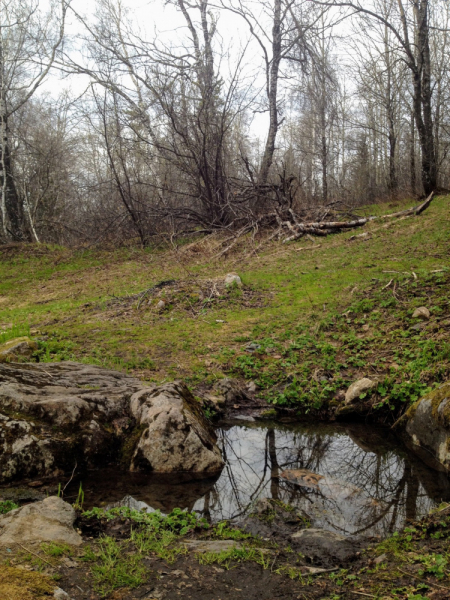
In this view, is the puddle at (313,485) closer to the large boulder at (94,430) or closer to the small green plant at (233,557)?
the large boulder at (94,430)

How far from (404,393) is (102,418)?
129 inches

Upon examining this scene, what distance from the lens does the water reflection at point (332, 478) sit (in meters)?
3.33

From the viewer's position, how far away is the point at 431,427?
4.12m

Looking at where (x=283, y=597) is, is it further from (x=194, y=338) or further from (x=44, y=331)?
(x=44, y=331)

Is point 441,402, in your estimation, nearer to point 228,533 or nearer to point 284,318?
point 228,533

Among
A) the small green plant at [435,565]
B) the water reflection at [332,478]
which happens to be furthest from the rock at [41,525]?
the small green plant at [435,565]

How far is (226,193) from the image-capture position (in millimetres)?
16656

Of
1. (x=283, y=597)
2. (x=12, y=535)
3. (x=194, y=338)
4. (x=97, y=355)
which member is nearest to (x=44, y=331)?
(x=97, y=355)

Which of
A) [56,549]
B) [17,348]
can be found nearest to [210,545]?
[56,549]

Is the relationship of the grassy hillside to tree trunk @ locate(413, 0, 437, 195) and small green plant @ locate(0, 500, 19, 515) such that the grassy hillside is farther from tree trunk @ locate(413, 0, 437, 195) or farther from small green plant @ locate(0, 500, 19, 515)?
tree trunk @ locate(413, 0, 437, 195)

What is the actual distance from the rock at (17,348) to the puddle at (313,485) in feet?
9.97

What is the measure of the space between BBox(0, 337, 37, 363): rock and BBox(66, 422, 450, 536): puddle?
3.04 meters

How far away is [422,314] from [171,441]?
14.6 ft

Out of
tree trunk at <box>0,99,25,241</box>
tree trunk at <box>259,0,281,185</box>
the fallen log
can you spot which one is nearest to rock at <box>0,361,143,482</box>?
the fallen log
